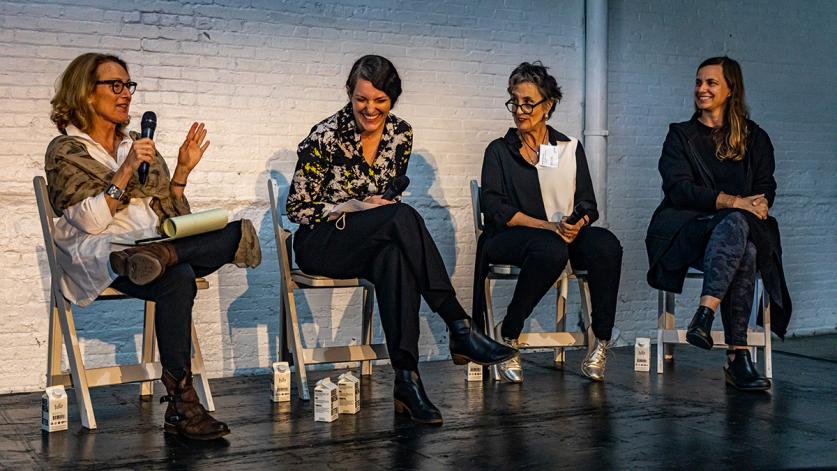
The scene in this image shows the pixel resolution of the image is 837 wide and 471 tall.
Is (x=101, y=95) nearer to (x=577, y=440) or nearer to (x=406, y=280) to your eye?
(x=406, y=280)

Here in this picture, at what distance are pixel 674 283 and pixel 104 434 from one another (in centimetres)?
251

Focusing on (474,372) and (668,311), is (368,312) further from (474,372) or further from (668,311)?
(668,311)

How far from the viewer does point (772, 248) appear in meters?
4.52

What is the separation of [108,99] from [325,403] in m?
1.35

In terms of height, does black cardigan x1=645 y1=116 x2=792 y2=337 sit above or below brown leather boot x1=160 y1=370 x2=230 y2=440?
above

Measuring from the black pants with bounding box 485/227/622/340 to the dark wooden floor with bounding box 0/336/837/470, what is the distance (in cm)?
30

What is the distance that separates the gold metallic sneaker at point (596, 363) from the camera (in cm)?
457

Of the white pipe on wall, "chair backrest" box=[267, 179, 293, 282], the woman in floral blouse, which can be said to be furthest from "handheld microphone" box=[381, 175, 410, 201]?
the white pipe on wall

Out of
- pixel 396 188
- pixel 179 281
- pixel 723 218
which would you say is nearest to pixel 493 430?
pixel 396 188

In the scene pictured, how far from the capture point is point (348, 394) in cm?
384

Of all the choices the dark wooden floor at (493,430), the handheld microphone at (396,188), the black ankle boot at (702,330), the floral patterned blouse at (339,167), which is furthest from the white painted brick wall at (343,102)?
the black ankle boot at (702,330)

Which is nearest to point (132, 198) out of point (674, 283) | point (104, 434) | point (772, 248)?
point (104, 434)

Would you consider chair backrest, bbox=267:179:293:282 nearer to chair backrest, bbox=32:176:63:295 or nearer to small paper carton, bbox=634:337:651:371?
chair backrest, bbox=32:176:63:295

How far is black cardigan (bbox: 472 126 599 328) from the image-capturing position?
4648mm
